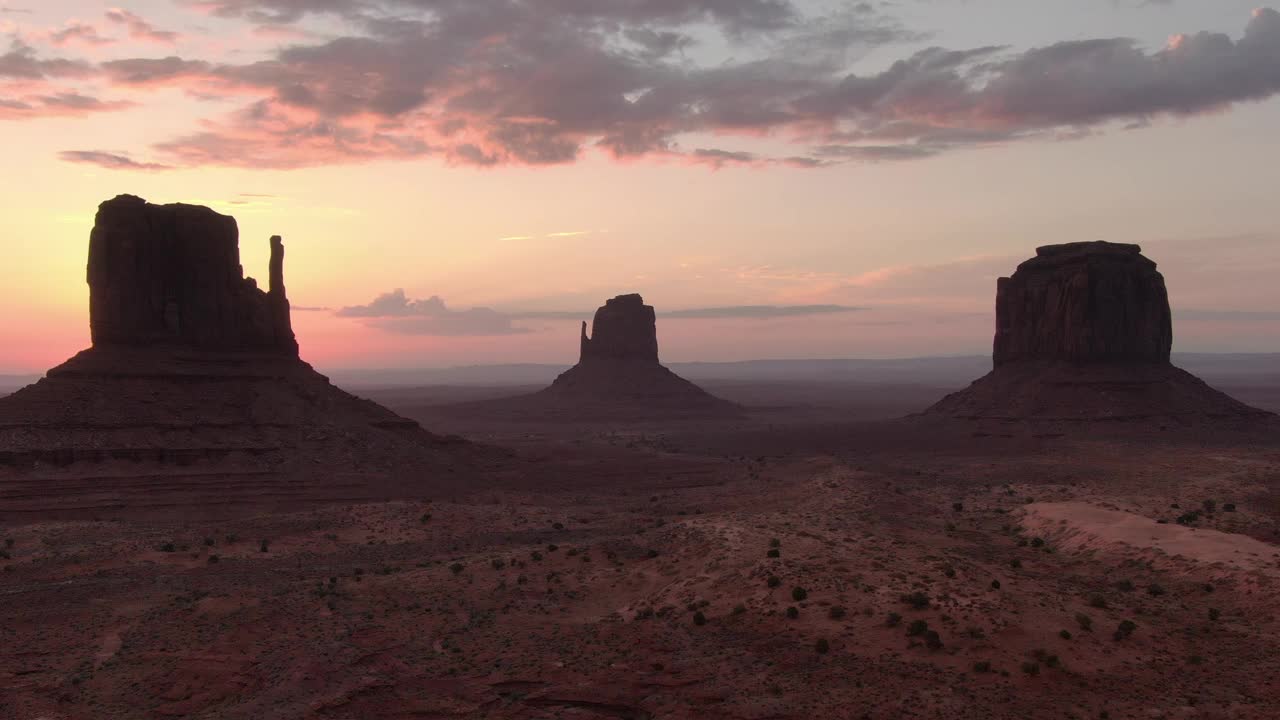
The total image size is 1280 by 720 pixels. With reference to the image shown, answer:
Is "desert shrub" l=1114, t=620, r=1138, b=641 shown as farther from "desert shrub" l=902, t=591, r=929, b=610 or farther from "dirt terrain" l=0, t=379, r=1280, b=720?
"desert shrub" l=902, t=591, r=929, b=610

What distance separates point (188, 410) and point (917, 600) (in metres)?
46.4

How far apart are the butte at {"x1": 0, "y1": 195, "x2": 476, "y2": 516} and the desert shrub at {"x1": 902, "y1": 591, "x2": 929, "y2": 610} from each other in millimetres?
35063

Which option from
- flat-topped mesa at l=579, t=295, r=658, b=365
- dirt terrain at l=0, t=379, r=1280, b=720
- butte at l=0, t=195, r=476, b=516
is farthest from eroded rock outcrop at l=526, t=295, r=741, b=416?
dirt terrain at l=0, t=379, r=1280, b=720

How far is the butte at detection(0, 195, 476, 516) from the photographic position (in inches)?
1897

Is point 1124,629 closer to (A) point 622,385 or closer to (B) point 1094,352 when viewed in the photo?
(B) point 1094,352

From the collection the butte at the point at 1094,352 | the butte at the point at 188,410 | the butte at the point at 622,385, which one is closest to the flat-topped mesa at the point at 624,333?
the butte at the point at 622,385

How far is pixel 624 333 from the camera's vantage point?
14700cm

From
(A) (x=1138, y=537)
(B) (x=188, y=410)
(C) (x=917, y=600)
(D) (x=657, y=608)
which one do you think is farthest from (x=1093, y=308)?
(B) (x=188, y=410)

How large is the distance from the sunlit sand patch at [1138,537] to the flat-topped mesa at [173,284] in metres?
50.6

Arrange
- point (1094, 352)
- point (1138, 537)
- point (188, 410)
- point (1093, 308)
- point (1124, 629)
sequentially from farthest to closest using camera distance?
point (1094, 352), point (1093, 308), point (188, 410), point (1138, 537), point (1124, 629)

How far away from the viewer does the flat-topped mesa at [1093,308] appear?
88438mm

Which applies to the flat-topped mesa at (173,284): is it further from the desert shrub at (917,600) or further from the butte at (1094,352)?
the butte at (1094,352)

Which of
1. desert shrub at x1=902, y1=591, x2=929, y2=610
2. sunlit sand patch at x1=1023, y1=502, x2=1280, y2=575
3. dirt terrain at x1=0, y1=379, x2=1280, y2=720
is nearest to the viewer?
dirt terrain at x1=0, y1=379, x2=1280, y2=720

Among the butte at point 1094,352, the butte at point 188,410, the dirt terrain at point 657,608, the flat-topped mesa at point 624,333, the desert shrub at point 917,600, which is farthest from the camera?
the flat-topped mesa at point 624,333
